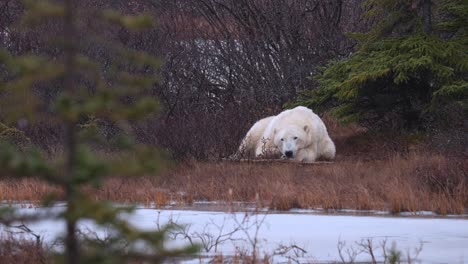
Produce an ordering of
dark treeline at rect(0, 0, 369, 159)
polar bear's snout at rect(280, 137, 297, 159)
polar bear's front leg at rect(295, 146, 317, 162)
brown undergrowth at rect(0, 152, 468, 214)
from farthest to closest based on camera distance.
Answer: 1. dark treeline at rect(0, 0, 369, 159)
2. polar bear's front leg at rect(295, 146, 317, 162)
3. polar bear's snout at rect(280, 137, 297, 159)
4. brown undergrowth at rect(0, 152, 468, 214)

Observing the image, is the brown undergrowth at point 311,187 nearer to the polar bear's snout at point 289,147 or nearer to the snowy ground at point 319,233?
the snowy ground at point 319,233

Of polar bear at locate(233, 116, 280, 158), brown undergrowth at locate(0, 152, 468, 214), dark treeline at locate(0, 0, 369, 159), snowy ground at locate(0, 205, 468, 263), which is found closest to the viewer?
snowy ground at locate(0, 205, 468, 263)

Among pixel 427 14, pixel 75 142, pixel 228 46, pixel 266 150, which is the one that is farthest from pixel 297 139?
pixel 75 142

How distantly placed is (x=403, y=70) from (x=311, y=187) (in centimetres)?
377

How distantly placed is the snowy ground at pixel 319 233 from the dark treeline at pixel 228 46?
7131 millimetres

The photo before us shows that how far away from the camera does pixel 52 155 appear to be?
13625mm

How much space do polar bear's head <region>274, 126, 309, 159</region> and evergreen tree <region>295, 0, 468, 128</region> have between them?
752 millimetres

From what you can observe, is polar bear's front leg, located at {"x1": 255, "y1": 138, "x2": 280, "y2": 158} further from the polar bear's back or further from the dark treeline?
the dark treeline

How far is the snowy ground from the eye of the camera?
7609 mm

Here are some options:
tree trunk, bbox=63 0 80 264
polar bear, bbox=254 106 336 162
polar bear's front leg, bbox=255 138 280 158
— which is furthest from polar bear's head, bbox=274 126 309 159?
tree trunk, bbox=63 0 80 264

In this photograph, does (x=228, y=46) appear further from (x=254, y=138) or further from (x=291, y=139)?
(x=291, y=139)

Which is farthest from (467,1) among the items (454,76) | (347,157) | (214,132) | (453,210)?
(453,210)

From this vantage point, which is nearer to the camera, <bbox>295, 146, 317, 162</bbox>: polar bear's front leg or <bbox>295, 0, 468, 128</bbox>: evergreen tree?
<bbox>295, 0, 468, 128</bbox>: evergreen tree

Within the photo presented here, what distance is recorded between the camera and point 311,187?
38.1 feet
